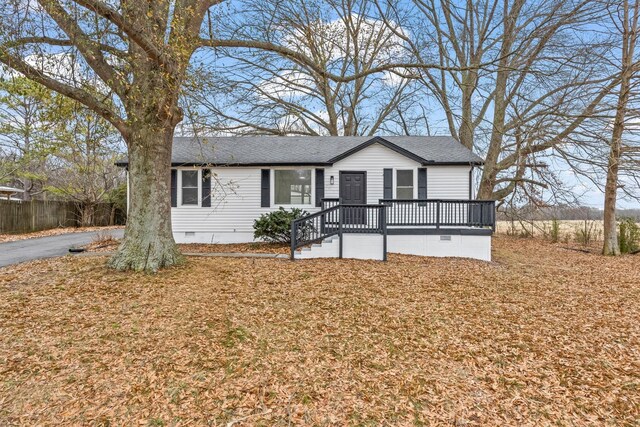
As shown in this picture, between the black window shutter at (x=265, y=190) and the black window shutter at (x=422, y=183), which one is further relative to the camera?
the black window shutter at (x=265, y=190)

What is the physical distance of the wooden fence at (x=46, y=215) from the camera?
14.0 meters

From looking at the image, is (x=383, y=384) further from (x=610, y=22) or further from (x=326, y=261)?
(x=610, y=22)

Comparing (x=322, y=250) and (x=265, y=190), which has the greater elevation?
(x=265, y=190)

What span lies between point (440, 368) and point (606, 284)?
5.95m

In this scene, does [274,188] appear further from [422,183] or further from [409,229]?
[422,183]

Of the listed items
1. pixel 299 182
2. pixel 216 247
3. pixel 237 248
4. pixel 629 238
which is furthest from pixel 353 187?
pixel 629 238

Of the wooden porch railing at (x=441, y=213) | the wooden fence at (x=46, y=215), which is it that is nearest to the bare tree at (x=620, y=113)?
the wooden porch railing at (x=441, y=213)

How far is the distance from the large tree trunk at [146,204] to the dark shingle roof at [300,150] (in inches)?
150

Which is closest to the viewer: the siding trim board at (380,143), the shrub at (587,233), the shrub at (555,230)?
the siding trim board at (380,143)

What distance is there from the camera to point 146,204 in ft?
21.4

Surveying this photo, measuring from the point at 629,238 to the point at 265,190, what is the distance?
1420 centimetres

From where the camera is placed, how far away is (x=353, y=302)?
5102mm

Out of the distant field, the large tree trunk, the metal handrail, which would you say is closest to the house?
the metal handrail

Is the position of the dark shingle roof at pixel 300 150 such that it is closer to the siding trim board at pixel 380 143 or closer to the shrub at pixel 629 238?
the siding trim board at pixel 380 143
